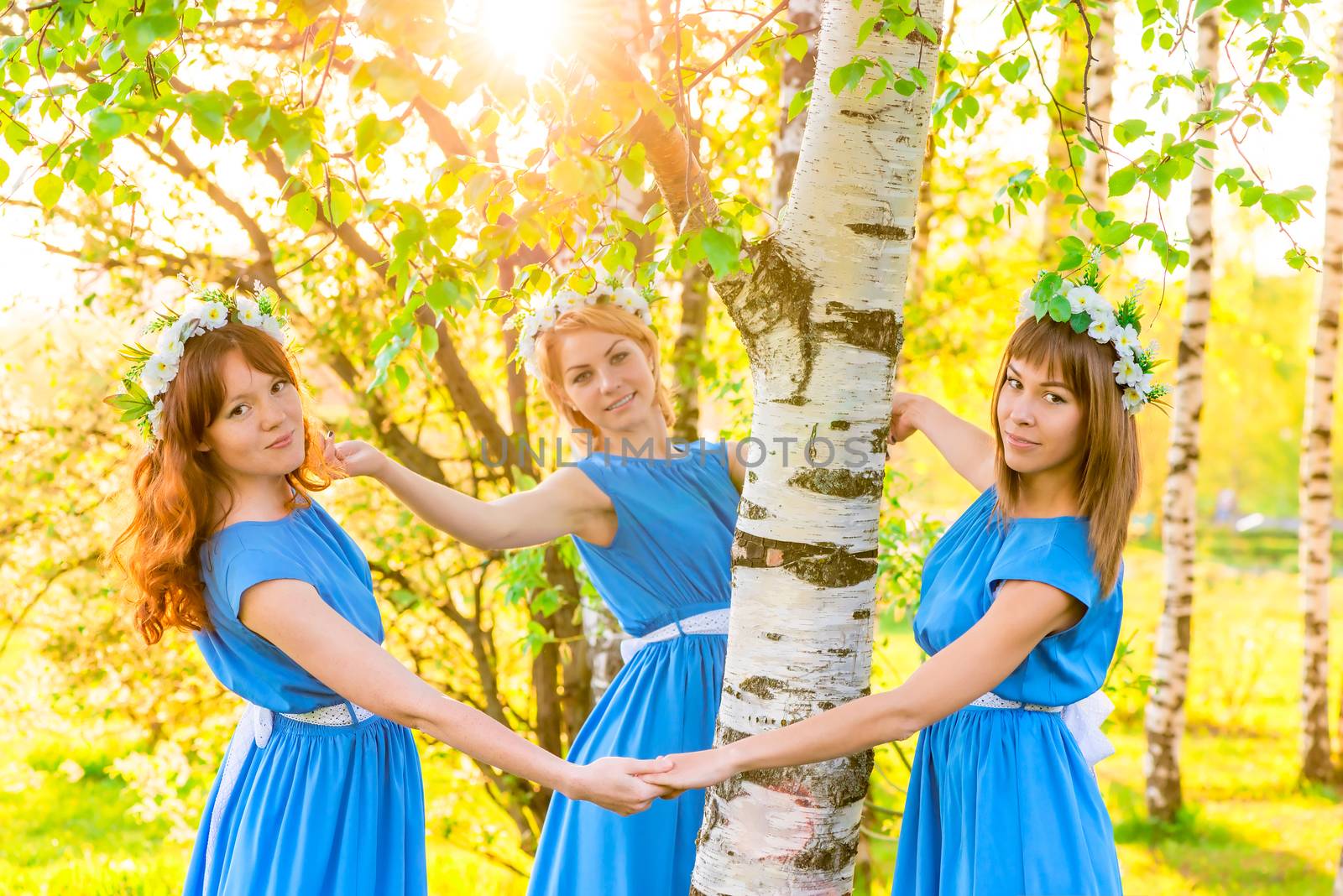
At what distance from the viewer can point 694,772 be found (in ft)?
6.07

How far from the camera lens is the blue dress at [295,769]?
202 centimetres

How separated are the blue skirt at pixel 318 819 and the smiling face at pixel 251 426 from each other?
1.76 feet

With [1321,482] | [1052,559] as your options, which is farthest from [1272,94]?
[1321,482]

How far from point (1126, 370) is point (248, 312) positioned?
173cm

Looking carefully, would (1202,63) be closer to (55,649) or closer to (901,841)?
(901,841)

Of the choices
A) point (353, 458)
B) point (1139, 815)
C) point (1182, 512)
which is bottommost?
point (1139, 815)

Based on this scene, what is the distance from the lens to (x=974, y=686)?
1838 millimetres

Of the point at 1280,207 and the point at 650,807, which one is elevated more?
the point at 1280,207

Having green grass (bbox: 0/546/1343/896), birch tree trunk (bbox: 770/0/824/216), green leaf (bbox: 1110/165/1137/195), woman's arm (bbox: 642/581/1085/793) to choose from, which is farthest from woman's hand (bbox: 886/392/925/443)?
green grass (bbox: 0/546/1343/896)

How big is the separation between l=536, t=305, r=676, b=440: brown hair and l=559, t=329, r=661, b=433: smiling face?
16 millimetres

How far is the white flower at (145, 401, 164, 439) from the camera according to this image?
2.05 meters

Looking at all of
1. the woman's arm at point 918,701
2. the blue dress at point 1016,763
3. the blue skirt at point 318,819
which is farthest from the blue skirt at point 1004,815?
the blue skirt at point 318,819

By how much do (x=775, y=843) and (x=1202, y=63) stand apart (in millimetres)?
4746

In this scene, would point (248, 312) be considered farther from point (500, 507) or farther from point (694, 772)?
point (694, 772)
